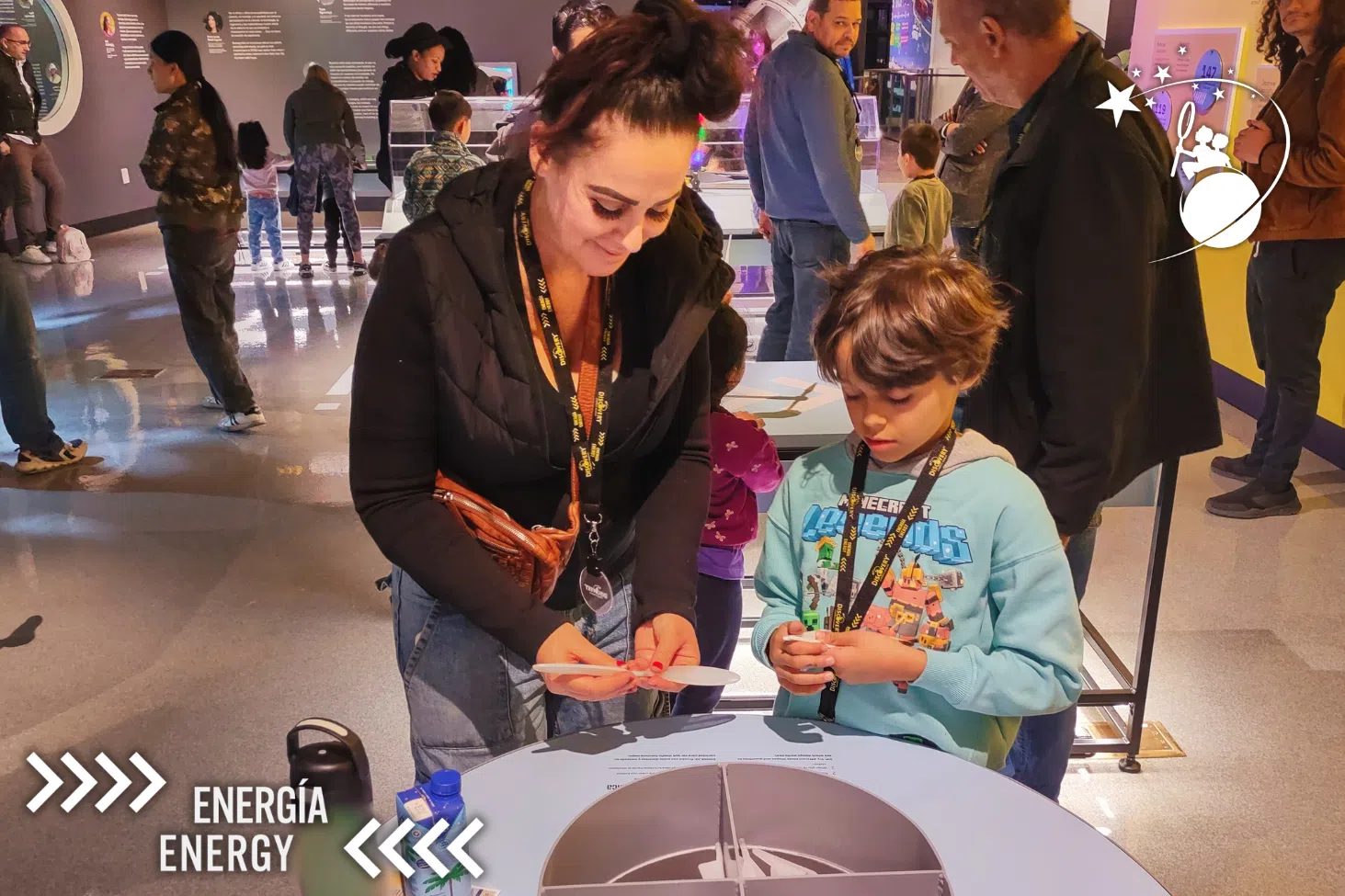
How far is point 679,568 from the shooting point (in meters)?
1.37

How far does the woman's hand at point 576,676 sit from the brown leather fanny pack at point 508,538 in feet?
0.25

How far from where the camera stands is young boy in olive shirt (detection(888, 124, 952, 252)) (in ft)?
13.9

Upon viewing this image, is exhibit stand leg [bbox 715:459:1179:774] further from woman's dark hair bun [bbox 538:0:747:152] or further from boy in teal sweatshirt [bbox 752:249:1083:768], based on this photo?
woman's dark hair bun [bbox 538:0:747:152]

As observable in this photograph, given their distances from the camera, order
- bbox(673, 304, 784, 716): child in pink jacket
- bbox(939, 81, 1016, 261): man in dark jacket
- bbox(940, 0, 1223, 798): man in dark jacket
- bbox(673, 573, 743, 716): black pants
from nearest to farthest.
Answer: bbox(940, 0, 1223, 798): man in dark jacket → bbox(673, 304, 784, 716): child in pink jacket → bbox(673, 573, 743, 716): black pants → bbox(939, 81, 1016, 261): man in dark jacket

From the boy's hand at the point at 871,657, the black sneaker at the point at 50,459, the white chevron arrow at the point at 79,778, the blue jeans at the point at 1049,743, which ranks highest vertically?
the boy's hand at the point at 871,657

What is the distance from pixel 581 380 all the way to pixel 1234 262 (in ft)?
15.0

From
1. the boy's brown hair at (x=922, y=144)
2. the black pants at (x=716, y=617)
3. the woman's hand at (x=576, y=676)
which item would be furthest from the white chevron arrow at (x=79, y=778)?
the boy's brown hair at (x=922, y=144)

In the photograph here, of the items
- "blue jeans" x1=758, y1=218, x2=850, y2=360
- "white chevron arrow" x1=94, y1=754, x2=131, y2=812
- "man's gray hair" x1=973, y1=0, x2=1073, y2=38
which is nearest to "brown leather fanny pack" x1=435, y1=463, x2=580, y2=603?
"man's gray hair" x1=973, y1=0, x2=1073, y2=38

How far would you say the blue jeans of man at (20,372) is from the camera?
4117 millimetres

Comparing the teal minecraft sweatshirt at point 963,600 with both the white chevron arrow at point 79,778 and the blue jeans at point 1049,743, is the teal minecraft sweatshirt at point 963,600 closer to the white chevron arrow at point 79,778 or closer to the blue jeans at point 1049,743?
the blue jeans at point 1049,743

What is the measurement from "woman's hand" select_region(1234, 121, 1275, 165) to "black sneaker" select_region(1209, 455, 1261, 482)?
48.7 inches

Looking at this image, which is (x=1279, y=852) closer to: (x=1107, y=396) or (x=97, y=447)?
(x=1107, y=396)

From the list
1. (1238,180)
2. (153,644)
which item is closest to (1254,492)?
(1238,180)

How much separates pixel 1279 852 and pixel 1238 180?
2.52 meters
